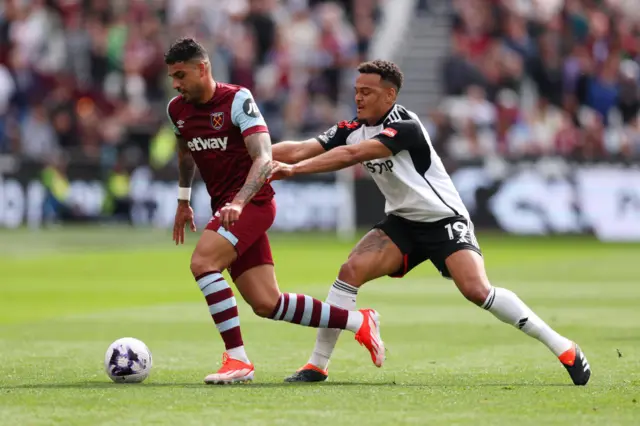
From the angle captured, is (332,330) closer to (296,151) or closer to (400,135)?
(296,151)

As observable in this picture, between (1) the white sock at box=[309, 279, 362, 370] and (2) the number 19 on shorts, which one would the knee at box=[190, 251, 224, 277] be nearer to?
(1) the white sock at box=[309, 279, 362, 370]

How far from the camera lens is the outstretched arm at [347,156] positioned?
28.4 feet

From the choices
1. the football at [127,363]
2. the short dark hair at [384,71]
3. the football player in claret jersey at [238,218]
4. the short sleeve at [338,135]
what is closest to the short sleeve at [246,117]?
the football player in claret jersey at [238,218]

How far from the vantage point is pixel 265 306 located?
9023 millimetres

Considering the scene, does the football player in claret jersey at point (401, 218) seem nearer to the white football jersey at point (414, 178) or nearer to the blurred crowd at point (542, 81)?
the white football jersey at point (414, 178)

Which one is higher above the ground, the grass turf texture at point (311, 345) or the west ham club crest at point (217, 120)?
the west ham club crest at point (217, 120)

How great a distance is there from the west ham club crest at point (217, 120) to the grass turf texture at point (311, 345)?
1.70 metres

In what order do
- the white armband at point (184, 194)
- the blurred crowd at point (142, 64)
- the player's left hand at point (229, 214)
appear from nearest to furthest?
the player's left hand at point (229, 214) → the white armband at point (184, 194) → the blurred crowd at point (142, 64)

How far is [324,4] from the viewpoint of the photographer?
99.7 feet

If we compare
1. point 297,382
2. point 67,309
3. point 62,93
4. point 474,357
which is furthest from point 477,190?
point 297,382

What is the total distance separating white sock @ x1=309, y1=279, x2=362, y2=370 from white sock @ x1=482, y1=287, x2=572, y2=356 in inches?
36.6

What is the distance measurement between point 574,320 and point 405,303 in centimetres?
261

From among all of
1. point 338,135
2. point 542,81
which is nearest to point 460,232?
point 338,135

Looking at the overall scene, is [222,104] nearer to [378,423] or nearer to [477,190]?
[378,423]
